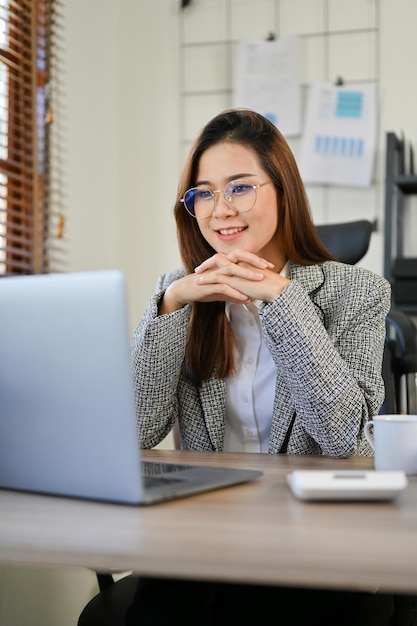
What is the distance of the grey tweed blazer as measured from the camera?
116 centimetres

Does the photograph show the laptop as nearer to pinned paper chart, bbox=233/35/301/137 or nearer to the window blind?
the window blind

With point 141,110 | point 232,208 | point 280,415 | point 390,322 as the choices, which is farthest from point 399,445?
point 141,110

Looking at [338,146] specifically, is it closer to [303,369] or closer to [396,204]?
[396,204]

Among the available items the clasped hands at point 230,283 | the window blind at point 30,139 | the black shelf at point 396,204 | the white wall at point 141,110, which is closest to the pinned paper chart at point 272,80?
the white wall at point 141,110

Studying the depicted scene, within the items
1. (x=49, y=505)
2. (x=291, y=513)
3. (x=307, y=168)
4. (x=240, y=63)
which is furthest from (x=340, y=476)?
(x=240, y=63)

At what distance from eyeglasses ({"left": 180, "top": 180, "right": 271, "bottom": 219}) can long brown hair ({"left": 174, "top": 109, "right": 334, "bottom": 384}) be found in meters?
0.04

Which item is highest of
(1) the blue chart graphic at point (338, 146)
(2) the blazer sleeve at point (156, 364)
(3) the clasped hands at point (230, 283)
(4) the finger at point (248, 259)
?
(1) the blue chart graphic at point (338, 146)

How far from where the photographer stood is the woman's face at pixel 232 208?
1.47 m

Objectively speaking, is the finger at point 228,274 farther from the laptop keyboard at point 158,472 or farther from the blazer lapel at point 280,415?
the laptop keyboard at point 158,472

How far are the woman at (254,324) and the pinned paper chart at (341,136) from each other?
4.75 feet

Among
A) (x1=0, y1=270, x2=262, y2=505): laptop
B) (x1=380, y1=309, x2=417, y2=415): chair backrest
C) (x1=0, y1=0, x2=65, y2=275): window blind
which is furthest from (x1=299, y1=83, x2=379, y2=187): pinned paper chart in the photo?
(x1=0, y1=270, x2=262, y2=505): laptop

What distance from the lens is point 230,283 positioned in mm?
1295

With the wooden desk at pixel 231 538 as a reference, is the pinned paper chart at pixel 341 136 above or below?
above

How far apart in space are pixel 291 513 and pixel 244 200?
837 mm
